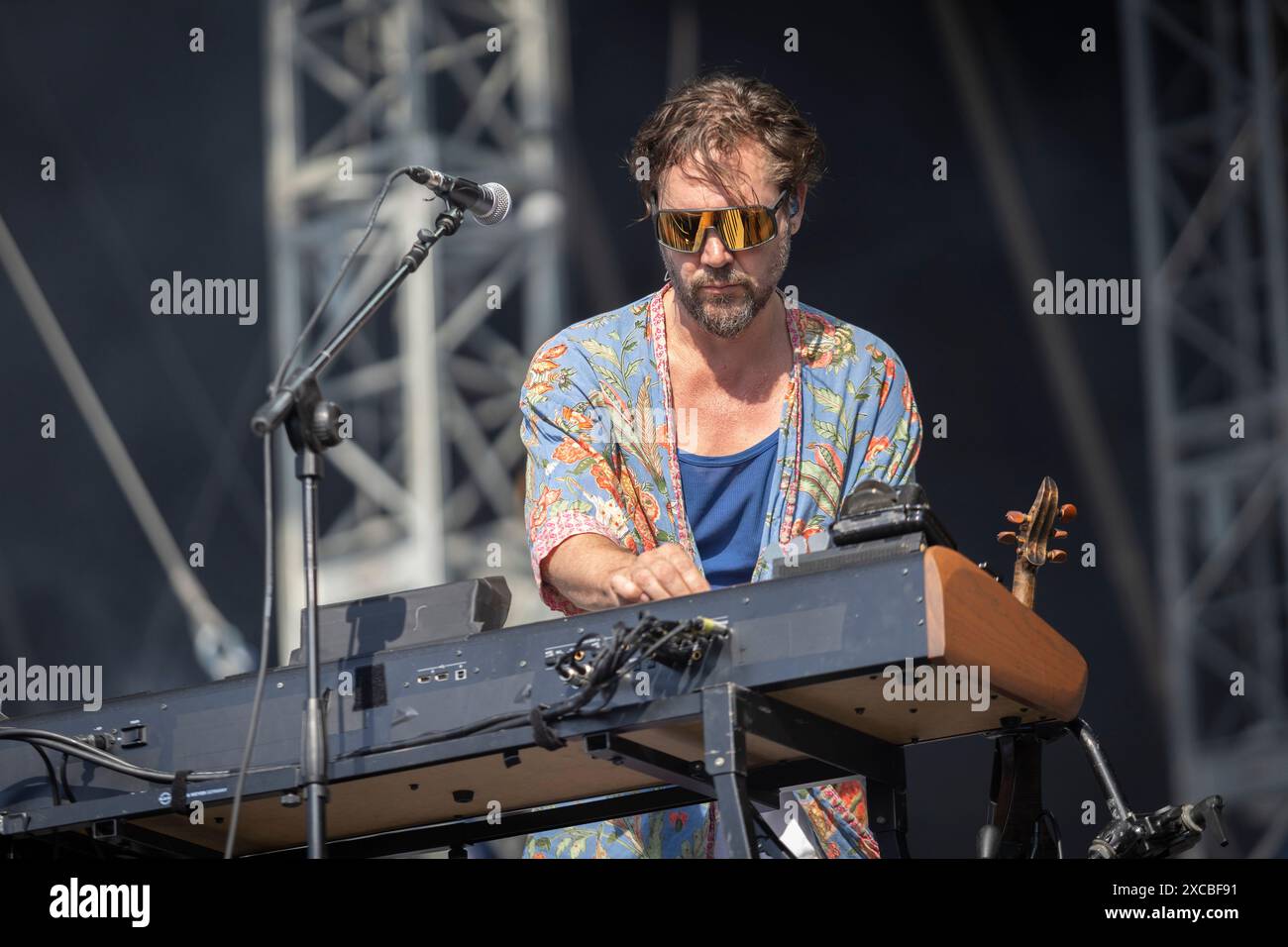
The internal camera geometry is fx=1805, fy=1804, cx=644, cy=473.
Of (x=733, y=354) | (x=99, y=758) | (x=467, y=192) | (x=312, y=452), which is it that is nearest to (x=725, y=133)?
(x=733, y=354)

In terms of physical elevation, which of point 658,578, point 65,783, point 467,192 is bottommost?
point 65,783

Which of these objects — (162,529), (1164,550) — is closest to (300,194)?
(162,529)

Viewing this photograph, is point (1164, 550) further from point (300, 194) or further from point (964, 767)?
point (300, 194)

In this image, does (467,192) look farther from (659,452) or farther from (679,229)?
(659,452)

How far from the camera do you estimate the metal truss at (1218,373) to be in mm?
4824

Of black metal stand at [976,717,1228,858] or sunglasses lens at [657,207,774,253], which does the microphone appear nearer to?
sunglasses lens at [657,207,774,253]

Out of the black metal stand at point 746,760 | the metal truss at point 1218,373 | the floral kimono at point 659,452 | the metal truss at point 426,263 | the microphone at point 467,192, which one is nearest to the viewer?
the black metal stand at point 746,760

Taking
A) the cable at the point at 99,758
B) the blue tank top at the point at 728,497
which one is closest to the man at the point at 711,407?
the blue tank top at the point at 728,497

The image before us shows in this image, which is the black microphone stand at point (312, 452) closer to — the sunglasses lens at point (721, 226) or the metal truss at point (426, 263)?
the sunglasses lens at point (721, 226)

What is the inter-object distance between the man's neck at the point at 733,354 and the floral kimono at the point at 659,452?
0.04 meters

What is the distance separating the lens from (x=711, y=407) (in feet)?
10.6

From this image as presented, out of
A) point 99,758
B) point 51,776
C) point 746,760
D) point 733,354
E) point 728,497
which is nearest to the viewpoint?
point 746,760

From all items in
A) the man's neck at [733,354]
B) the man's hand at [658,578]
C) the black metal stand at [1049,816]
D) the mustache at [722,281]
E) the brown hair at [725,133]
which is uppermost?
the brown hair at [725,133]

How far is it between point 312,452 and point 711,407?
90cm
